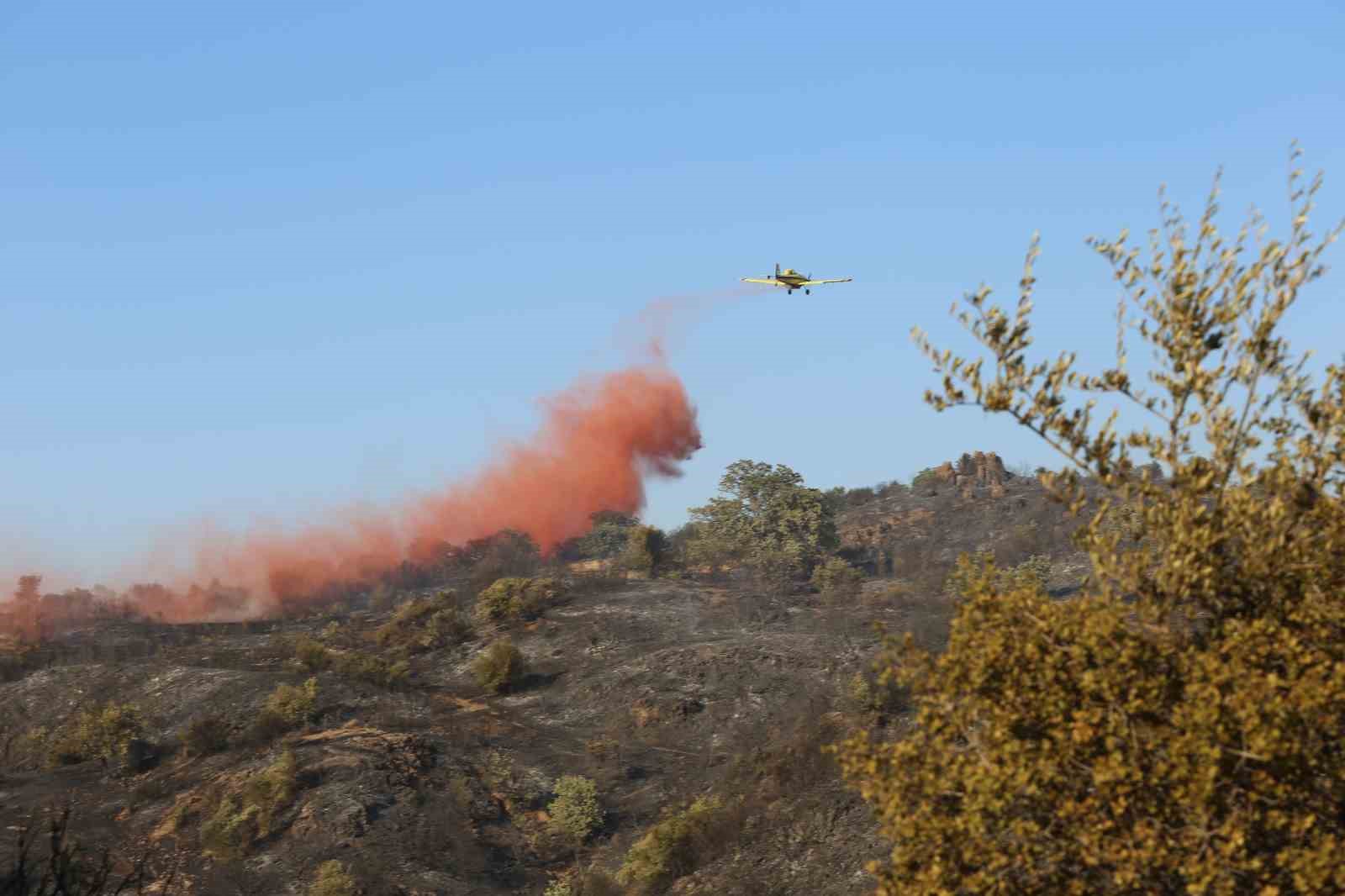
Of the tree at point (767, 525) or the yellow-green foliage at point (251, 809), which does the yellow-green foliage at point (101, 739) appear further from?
the tree at point (767, 525)

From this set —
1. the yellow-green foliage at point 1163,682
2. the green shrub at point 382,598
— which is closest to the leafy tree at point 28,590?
the green shrub at point 382,598

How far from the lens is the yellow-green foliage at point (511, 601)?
82500 millimetres

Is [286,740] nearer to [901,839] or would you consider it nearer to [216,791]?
[216,791]

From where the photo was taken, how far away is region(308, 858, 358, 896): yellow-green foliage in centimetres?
4294

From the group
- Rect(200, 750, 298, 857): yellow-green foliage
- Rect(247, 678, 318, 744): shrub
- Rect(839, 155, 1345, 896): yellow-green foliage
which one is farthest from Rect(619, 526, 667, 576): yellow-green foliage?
Rect(839, 155, 1345, 896): yellow-green foliage

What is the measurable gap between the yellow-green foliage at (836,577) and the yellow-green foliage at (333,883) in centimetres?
5048

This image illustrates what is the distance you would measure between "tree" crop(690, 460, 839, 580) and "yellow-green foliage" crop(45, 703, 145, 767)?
168ft

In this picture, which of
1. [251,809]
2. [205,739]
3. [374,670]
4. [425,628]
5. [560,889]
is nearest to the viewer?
[560,889]

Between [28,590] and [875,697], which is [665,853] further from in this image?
[28,590]

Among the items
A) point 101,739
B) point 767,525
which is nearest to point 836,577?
point 767,525

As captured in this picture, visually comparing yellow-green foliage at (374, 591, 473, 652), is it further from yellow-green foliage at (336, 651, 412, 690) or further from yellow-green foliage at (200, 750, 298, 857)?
yellow-green foliage at (200, 750, 298, 857)

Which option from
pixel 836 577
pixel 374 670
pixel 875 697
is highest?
pixel 836 577

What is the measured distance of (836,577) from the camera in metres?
98.4

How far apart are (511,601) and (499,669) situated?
14.0 m
